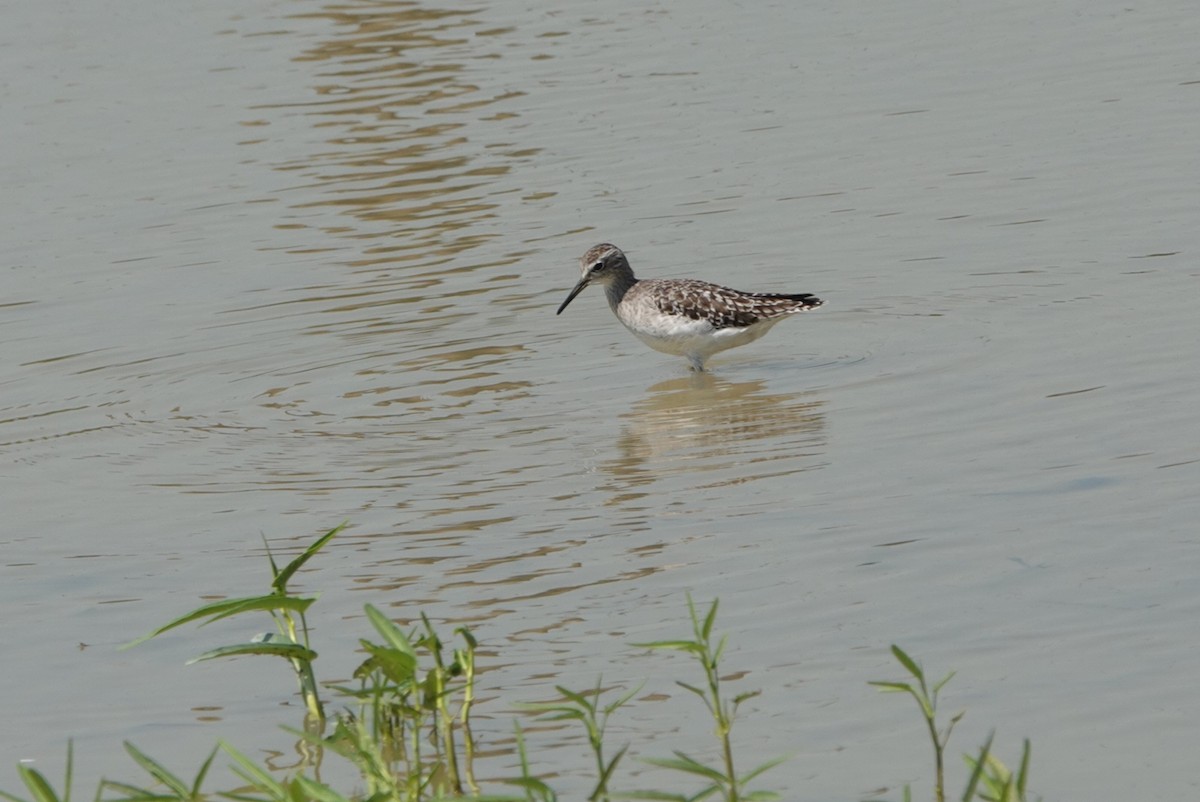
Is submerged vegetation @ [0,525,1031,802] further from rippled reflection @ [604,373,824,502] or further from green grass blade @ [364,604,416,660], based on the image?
rippled reflection @ [604,373,824,502]

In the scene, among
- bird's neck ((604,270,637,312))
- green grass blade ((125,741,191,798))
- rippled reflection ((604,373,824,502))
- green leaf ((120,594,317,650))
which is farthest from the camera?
bird's neck ((604,270,637,312))

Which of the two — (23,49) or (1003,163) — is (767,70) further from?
(23,49)

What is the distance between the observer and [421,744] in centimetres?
645

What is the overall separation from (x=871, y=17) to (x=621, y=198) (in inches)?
247

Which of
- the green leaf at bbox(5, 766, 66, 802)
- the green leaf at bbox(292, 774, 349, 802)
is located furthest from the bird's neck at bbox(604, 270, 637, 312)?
the green leaf at bbox(5, 766, 66, 802)

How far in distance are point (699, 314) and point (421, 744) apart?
6602mm

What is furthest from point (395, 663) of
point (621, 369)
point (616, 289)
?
point (616, 289)

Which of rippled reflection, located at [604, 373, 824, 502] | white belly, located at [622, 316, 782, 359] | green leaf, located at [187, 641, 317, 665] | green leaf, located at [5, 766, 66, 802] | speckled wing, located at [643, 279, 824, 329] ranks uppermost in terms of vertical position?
green leaf, located at [5, 766, 66, 802]

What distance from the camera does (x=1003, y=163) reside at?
1585cm

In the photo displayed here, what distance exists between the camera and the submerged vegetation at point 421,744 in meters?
5.05

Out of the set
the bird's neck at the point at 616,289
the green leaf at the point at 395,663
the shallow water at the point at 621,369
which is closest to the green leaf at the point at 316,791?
the green leaf at the point at 395,663

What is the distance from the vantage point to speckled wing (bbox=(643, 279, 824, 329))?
41.4 ft

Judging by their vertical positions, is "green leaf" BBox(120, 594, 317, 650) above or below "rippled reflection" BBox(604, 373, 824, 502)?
above

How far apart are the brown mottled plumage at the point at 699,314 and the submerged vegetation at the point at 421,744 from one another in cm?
582
